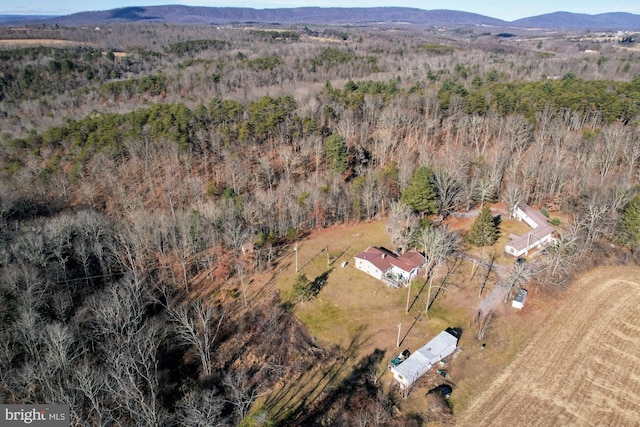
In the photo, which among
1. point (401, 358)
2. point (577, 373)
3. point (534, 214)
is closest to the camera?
point (577, 373)

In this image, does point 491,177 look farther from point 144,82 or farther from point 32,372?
point 144,82

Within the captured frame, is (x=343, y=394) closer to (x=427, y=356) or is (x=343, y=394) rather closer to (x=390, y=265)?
(x=427, y=356)

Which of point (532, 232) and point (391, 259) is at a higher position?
point (532, 232)

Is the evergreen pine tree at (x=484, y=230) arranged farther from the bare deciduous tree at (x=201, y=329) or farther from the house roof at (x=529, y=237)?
the bare deciduous tree at (x=201, y=329)

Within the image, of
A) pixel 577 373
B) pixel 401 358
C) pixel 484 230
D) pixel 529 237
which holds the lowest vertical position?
pixel 401 358

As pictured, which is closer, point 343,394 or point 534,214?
point 343,394


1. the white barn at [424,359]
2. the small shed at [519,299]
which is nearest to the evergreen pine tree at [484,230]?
the small shed at [519,299]

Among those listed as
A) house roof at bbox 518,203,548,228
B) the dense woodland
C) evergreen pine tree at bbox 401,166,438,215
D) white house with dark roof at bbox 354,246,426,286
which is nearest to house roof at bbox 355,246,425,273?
white house with dark roof at bbox 354,246,426,286

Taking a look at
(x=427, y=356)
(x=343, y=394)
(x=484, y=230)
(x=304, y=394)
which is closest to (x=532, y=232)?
(x=484, y=230)

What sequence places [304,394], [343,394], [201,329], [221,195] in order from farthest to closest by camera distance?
1. [221,195]
2. [201,329]
3. [304,394]
4. [343,394]
